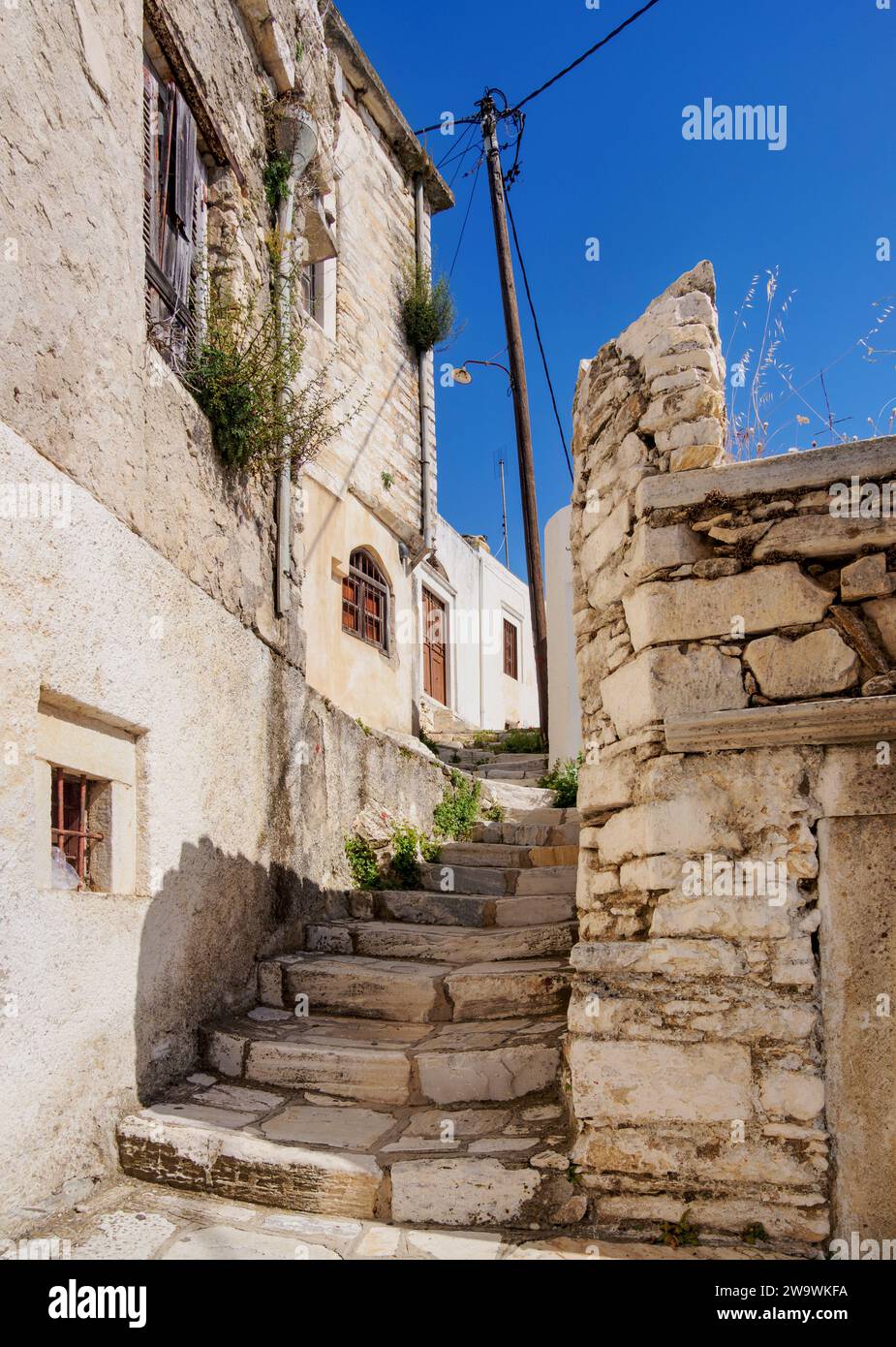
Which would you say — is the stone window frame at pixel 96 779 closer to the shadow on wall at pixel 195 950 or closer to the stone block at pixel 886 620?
the shadow on wall at pixel 195 950

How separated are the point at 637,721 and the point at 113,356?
92.9 inches

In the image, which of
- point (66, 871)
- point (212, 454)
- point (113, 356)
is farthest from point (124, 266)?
point (66, 871)

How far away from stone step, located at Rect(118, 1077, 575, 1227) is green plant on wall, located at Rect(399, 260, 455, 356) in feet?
27.9

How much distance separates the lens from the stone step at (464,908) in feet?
18.4

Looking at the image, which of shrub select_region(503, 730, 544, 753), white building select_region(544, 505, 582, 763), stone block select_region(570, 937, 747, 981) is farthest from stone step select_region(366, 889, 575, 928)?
shrub select_region(503, 730, 544, 753)

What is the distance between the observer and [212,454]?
15.8 ft

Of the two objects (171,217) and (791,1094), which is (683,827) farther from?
(171,217)

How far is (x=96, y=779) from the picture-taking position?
3.53 meters

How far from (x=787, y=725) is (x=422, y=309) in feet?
28.1

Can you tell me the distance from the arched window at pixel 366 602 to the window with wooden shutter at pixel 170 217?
13.3ft

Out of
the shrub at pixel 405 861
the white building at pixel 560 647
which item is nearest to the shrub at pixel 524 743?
the white building at pixel 560 647

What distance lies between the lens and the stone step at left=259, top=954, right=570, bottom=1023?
14.0ft
